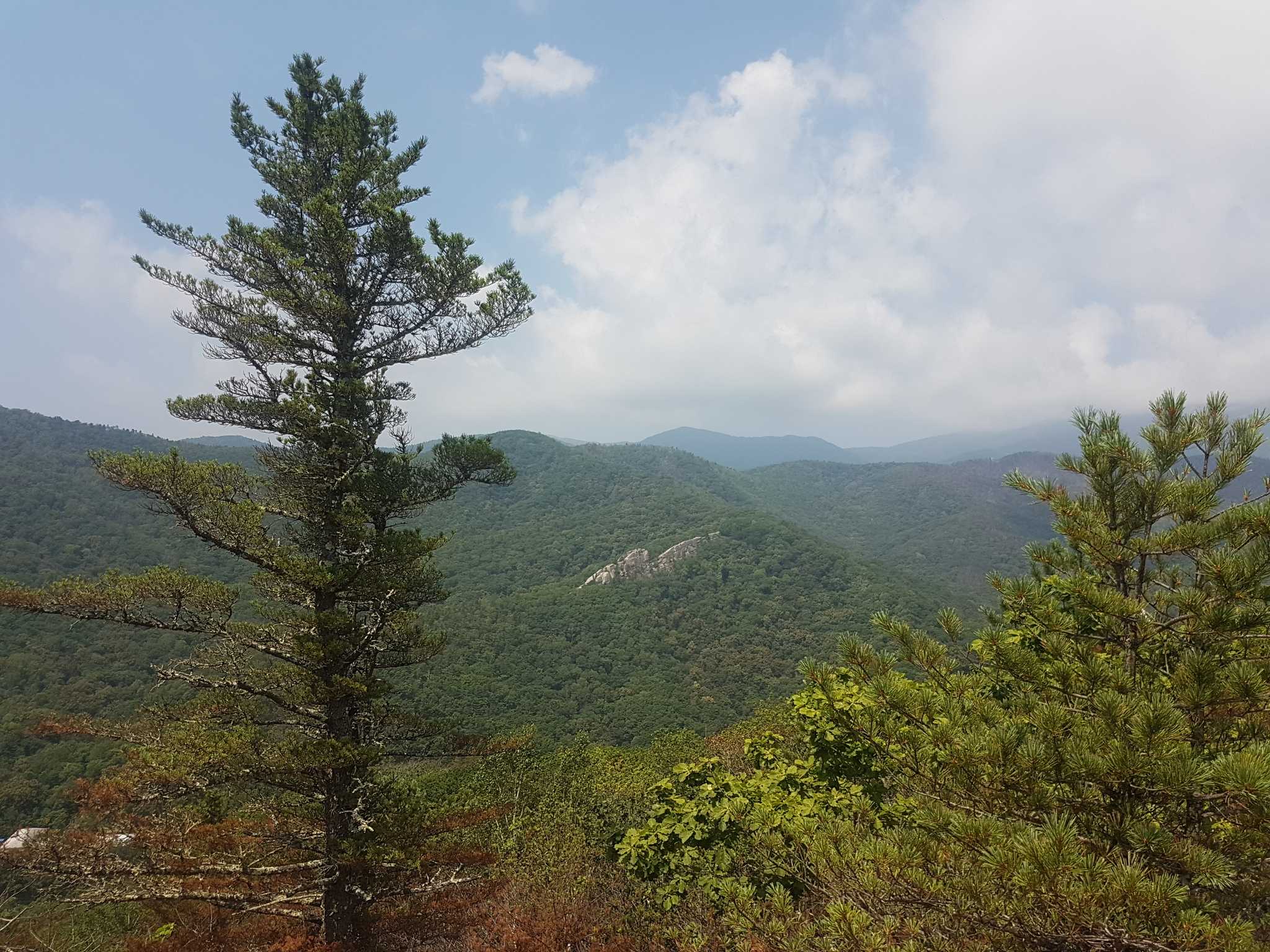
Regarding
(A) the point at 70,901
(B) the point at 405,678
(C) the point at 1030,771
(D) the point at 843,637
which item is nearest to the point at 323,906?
(A) the point at 70,901

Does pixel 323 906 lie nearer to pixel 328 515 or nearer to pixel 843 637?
pixel 328 515

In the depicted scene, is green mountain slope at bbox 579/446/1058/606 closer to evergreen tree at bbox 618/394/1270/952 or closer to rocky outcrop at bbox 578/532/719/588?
rocky outcrop at bbox 578/532/719/588

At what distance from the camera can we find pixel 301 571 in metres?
5.98

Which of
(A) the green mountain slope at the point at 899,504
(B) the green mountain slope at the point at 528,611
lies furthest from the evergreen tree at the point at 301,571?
(A) the green mountain slope at the point at 899,504

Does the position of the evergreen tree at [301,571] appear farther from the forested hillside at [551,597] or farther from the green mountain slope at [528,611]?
the green mountain slope at [528,611]

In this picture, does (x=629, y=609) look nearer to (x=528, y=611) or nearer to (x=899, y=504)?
(x=528, y=611)

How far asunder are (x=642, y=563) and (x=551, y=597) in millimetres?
13787

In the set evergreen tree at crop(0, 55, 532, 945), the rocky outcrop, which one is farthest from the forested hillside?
evergreen tree at crop(0, 55, 532, 945)

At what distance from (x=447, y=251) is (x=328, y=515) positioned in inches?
152

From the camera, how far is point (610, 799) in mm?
Result: 9547

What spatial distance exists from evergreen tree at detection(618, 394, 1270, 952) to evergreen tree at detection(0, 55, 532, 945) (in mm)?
5189

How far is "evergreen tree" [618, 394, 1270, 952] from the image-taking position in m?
2.06

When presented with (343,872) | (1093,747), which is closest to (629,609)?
(343,872)

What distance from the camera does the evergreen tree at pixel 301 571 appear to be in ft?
18.5
